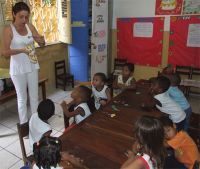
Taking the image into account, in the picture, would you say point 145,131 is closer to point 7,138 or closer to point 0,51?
point 7,138

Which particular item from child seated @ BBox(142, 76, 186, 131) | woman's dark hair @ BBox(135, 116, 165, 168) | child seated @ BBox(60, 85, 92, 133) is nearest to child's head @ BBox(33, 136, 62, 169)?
woman's dark hair @ BBox(135, 116, 165, 168)

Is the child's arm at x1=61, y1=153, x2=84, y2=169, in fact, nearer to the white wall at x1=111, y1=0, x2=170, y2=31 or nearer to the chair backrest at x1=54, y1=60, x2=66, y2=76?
the chair backrest at x1=54, y1=60, x2=66, y2=76

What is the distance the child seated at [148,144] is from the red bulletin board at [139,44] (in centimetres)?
378

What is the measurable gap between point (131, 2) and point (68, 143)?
4.27m

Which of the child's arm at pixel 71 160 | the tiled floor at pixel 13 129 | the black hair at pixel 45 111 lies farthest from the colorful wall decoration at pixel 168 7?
the child's arm at pixel 71 160

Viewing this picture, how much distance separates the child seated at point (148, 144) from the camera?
1.22m

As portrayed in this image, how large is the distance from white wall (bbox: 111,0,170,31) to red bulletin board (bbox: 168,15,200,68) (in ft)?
0.65

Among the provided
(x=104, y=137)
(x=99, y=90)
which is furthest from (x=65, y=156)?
(x=99, y=90)

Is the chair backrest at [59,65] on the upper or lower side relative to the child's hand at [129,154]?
upper

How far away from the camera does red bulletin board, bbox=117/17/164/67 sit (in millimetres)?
4633

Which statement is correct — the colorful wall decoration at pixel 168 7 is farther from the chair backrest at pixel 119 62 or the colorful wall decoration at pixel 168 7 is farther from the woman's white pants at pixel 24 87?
the woman's white pants at pixel 24 87

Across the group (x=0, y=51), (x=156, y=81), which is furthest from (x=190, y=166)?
(x=0, y=51)

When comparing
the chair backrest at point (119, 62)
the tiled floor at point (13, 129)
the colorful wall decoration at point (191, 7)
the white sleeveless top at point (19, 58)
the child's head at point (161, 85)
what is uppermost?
the colorful wall decoration at point (191, 7)

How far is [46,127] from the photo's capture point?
1.73 meters
